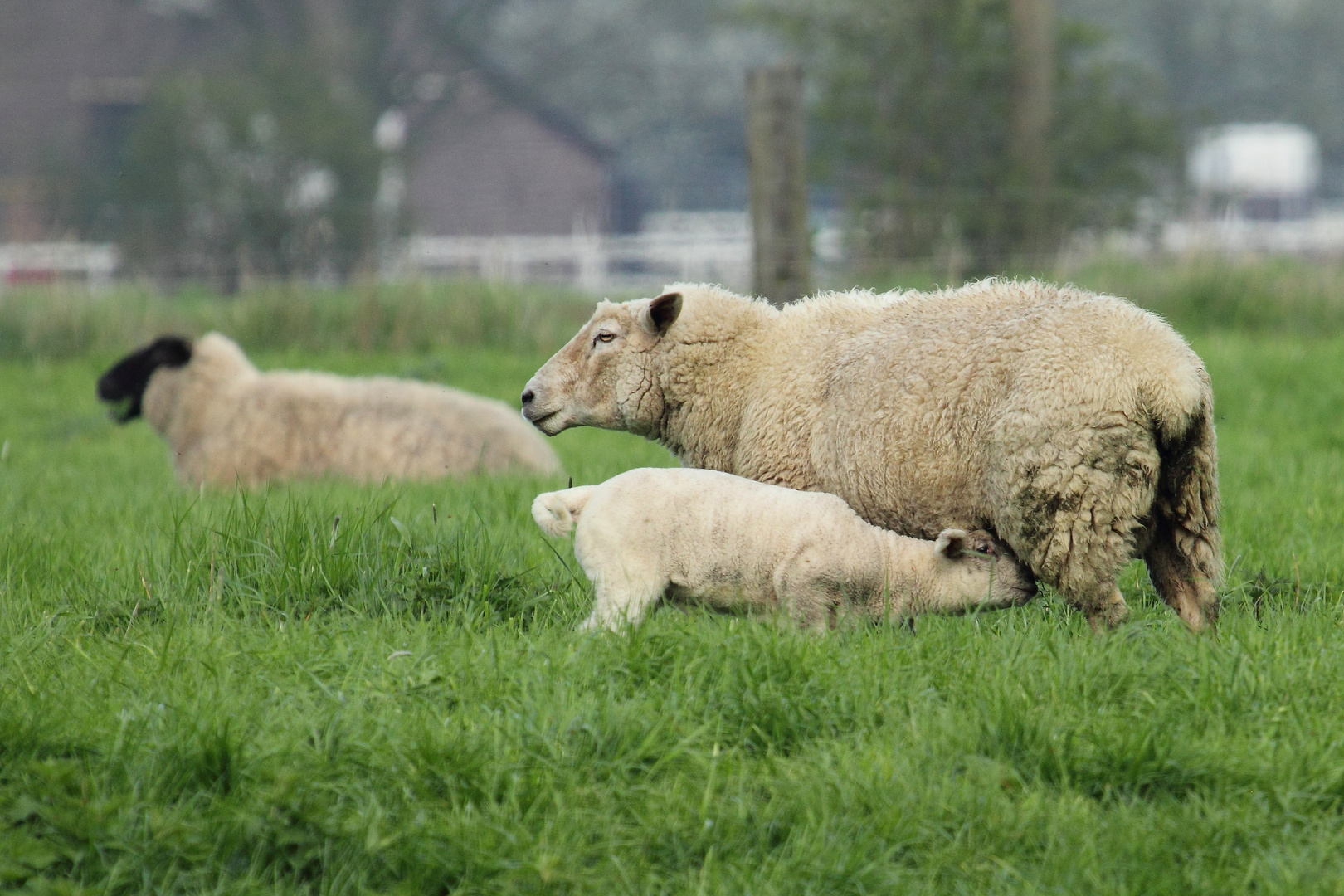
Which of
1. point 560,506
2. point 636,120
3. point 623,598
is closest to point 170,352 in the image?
point 560,506

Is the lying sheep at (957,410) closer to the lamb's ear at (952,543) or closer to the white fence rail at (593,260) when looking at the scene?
the lamb's ear at (952,543)

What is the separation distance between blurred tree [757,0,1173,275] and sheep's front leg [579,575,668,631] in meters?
12.6

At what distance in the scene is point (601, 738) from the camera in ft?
9.95

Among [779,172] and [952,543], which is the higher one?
[779,172]

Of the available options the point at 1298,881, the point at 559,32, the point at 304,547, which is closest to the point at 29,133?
the point at 559,32

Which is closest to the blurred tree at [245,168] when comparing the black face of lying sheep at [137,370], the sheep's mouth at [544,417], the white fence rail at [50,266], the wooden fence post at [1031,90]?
the white fence rail at [50,266]

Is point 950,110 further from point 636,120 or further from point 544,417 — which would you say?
point 636,120

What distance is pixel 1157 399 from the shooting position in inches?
141

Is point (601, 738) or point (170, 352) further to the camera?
point (170, 352)

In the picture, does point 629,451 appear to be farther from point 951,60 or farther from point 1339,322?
point 951,60

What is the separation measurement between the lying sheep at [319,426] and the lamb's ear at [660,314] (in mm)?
2936

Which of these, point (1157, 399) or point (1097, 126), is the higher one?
point (1097, 126)

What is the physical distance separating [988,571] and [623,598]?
1054mm

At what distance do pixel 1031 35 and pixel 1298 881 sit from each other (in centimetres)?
1531
